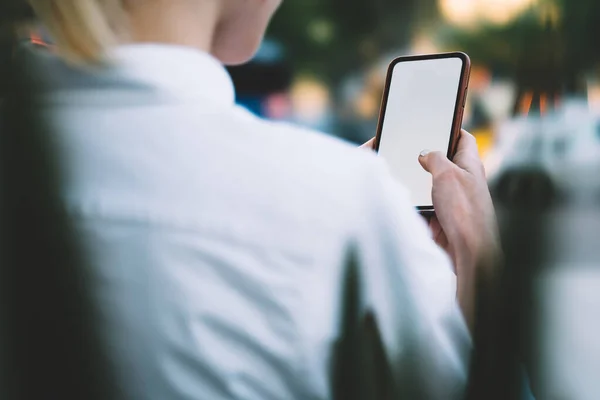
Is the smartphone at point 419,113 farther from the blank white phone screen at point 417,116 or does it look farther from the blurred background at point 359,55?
the blurred background at point 359,55

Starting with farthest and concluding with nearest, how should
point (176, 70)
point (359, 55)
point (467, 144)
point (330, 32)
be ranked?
point (359, 55) < point (330, 32) < point (467, 144) < point (176, 70)

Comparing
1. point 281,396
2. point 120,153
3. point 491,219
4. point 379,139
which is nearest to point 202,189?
point 120,153

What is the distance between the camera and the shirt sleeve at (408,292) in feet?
2.31

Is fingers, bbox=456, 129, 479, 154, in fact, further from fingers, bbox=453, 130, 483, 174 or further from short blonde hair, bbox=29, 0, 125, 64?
short blonde hair, bbox=29, 0, 125, 64

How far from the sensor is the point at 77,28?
2.33 feet

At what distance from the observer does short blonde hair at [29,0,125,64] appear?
2.33ft

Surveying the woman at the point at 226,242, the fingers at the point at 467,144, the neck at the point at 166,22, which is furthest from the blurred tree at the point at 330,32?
the woman at the point at 226,242

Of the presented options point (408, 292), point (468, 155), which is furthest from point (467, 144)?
point (408, 292)

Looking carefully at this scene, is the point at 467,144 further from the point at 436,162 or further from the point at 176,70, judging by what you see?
the point at 176,70

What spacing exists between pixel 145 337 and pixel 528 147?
356 millimetres

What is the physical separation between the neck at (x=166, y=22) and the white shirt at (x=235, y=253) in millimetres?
104

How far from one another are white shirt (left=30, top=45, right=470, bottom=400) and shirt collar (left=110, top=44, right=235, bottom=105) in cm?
3

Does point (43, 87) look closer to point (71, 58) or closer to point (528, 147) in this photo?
point (71, 58)

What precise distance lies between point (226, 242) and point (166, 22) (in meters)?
0.24
